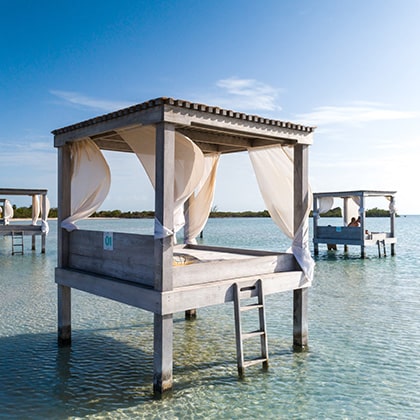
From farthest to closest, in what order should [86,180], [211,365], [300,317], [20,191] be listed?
[20,191], [300,317], [86,180], [211,365]

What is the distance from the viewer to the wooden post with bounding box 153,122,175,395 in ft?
15.6

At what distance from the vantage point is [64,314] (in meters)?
6.77

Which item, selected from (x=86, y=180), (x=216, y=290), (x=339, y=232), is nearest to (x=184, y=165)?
(x=216, y=290)

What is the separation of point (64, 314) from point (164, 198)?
125 inches

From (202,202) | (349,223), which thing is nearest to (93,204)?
(202,202)

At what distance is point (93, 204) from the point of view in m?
6.39

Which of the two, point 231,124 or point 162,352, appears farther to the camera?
point 231,124

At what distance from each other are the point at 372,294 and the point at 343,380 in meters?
6.44

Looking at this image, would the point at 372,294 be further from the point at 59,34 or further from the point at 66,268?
the point at 59,34

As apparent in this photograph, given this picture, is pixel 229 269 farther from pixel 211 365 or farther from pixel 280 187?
pixel 280 187

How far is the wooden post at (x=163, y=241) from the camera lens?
476cm

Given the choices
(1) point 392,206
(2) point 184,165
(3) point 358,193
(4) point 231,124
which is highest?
(4) point 231,124

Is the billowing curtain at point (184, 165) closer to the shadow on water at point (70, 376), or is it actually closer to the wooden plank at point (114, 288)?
the wooden plank at point (114, 288)

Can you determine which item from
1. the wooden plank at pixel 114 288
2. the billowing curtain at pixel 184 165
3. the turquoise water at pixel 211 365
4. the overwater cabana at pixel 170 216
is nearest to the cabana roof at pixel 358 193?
the turquoise water at pixel 211 365
